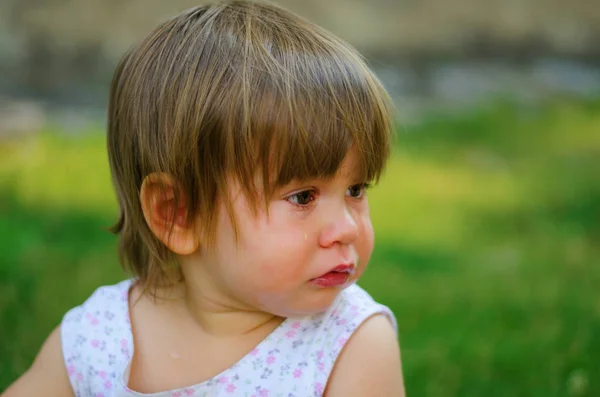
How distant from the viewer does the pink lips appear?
1.88 m

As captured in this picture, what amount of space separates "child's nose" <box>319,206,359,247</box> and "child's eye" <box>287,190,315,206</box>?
0.15ft

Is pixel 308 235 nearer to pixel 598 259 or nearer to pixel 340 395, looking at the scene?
pixel 340 395

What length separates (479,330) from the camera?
9.55 feet

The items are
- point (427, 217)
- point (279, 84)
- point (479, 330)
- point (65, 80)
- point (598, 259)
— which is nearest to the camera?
point (279, 84)

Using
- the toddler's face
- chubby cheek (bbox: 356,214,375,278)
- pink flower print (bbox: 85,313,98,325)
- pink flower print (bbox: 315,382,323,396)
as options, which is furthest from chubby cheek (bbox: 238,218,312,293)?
pink flower print (bbox: 85,313,98,325)

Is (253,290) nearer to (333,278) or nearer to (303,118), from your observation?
(333,278)

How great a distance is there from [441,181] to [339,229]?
2.74m

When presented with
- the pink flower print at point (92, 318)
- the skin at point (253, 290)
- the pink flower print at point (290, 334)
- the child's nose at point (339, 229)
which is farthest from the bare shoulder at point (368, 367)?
the pink flower print at point (92, 318)

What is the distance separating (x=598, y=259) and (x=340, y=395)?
1823 millimetres

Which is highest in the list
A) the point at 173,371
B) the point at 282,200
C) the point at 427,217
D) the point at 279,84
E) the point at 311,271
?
the point at 279,84

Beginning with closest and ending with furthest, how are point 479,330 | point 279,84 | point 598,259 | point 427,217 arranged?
point 279,84
point 479,330
point 598,259
point 427,217

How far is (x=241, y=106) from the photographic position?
1.82 m

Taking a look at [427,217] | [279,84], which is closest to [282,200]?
[279,84]

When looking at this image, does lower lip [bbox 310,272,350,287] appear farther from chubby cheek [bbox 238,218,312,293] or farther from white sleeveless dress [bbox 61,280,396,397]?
white sleeveless dress [bbox 61,280,396,397]
